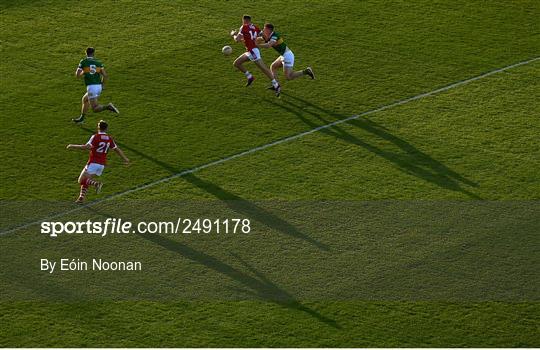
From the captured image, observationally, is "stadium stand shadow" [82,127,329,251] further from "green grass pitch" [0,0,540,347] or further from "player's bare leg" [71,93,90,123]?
"player's bare leg" [71,93,90,123]

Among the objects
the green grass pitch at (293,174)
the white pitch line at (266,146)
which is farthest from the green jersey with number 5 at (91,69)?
the white pitch line at (266,146)

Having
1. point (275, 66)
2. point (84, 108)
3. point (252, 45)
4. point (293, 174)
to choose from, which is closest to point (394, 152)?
point (293, 174)

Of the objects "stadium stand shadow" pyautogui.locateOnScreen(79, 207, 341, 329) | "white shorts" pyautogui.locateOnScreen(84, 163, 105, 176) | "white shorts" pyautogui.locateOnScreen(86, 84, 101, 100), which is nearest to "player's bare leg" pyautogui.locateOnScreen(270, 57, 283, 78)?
"white shorts" pyautogui.locateOnScreen(86, 84, 101, 100)

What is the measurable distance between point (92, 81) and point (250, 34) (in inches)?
192

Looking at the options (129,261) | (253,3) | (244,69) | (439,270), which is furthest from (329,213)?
(253,3)

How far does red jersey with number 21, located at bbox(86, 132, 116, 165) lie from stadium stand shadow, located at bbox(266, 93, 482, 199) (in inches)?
254

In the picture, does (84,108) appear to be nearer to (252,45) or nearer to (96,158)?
(96,158)

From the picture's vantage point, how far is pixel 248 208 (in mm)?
27344

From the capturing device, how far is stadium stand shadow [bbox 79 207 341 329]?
23734mm

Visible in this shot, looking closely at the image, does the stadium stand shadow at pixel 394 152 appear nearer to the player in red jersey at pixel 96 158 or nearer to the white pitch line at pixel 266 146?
the white pitch line at pixel 266 146

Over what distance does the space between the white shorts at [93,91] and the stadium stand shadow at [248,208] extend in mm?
2978

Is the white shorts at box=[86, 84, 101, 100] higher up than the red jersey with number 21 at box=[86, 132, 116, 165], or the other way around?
the white shorts at box=[86, 84, 101, 100]

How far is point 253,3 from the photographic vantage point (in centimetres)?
3841

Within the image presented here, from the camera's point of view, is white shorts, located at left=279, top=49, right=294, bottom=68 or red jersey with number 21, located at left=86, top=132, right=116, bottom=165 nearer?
red jersey with number 21, located at left=86, top=132, right=116, bottom=165
